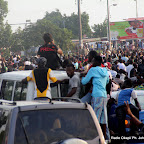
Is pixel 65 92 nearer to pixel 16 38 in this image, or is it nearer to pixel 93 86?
pixel 93 86

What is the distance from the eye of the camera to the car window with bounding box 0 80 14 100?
7.53 metres

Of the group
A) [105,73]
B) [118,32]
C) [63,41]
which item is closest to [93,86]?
[105,73]

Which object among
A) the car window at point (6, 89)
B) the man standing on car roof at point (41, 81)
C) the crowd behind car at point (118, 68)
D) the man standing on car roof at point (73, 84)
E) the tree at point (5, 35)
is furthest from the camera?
the tree at point (5, 35)

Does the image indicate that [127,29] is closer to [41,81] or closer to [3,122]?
[41,81]

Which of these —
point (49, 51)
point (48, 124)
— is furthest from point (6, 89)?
point (48, 124)

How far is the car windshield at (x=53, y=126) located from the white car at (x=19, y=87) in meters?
2.58

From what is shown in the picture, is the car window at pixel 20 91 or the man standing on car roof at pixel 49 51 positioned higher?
the man standing on car roof at pixel 49 51

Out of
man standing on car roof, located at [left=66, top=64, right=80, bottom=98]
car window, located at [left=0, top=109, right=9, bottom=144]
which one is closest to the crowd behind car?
man standing on car roof, located at [left=66, top=64, right=80, bottom=98]

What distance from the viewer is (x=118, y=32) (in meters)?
69.5

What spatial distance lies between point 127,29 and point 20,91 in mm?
64001

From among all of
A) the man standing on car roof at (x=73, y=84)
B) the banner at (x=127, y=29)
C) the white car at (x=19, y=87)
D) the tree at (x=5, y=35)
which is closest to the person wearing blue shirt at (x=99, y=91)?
the man standing on car roof at (x=73, y=84)

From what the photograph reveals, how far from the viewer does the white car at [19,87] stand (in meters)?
7.14

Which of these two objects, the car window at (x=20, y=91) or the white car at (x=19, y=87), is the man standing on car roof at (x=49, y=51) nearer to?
the white car at (x=19, y=87)

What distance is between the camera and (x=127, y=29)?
229ft
